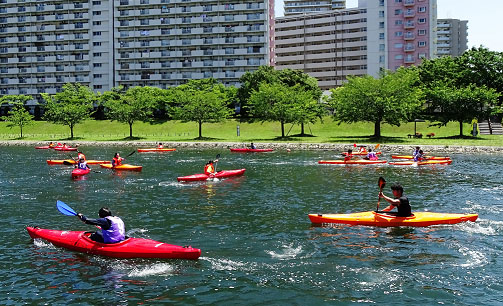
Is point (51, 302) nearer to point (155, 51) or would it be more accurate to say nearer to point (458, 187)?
point (458, 187)

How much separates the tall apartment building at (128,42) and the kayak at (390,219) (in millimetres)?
94111

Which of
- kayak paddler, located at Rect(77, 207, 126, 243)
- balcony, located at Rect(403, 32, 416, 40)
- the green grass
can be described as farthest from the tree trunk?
balcony, located at Rect(403, 32, 416, 40)

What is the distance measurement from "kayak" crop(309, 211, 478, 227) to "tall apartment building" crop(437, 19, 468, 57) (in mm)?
184841

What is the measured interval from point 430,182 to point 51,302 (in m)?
25.3

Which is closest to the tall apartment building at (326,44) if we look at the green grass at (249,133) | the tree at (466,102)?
the green grass at (249,133)

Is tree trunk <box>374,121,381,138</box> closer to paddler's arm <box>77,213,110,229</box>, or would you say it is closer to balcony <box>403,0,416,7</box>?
paddler's arm <box>77,213,110,229</box>

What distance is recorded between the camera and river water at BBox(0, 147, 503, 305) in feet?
41.9

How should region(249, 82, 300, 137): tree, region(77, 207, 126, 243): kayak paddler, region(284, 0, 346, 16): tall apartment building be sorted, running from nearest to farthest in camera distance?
region(77, 207, 126, 243): kayak paddler < region(249, 82, 300, 137): tree < region(284, 0, 346, 16): tall apartment building

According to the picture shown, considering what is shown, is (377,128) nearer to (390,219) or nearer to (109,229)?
(390,219)

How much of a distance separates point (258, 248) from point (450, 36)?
639 feet

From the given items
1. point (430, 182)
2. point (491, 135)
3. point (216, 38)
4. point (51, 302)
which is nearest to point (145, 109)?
point (216, 38)

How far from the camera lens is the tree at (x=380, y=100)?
210 ft

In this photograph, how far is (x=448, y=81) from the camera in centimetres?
7331

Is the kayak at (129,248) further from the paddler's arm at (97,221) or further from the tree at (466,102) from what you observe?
the tree at (466,102)
